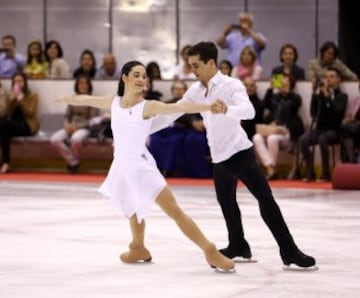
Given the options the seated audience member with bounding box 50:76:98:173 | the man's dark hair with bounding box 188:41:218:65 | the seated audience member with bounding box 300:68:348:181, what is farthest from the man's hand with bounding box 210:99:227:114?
the seated audience member with bounding box 50:76:98:173

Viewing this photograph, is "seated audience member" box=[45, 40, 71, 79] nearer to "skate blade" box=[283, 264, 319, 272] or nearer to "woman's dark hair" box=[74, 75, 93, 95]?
"woman's dark hair" box=[74, 75, 93, 95]

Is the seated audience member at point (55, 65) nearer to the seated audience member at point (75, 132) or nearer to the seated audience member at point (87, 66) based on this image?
the seated audience member at point (87, 66)

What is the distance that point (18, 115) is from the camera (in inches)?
661

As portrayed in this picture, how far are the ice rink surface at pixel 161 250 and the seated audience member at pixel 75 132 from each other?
10.2ft

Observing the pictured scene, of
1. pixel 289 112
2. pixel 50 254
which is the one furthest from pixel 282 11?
pixel 50 254

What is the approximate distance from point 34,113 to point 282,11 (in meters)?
4.50

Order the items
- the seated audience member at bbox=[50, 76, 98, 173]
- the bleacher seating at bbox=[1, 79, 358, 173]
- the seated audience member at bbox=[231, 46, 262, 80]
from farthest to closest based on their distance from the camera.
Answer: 1. the bleacher seating at bbox=[1, 79, 358, 173]
2. the seated audience member at bbox=[50, 76, 98, 173]
3. the seated audience member at bbox=[231, 46, 262, 80]

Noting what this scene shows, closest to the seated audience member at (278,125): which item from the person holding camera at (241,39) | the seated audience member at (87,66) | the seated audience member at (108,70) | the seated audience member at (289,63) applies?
the seated audience member at (289,63)

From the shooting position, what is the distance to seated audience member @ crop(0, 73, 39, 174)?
1667cm

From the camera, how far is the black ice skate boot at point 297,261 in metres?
7.66

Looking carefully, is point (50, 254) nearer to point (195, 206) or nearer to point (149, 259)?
point (149, 259)

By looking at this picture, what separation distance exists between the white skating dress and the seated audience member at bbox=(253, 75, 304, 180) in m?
7.47

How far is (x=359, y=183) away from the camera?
13844 millimetres

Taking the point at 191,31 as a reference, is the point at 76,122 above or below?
below
